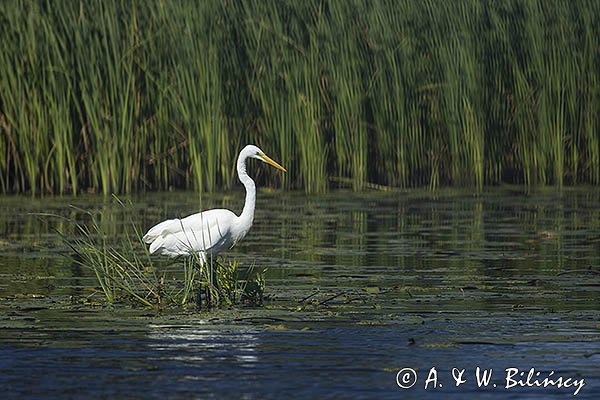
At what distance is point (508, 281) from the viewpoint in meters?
9.52

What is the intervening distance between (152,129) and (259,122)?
133cm

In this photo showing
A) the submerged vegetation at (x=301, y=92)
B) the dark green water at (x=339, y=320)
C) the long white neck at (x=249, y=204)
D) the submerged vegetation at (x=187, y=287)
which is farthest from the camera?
the submerged vegetation at (x=301, y=92)

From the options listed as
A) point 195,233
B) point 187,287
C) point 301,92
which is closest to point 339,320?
point 187,287

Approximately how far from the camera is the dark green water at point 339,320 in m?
6.11

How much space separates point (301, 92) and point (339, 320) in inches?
333

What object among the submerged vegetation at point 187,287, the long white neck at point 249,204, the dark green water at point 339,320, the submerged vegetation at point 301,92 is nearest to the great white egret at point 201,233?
the long white neck at point 249,204

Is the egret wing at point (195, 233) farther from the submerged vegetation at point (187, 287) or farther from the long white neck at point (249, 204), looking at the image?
the submerged vegetation at point (187, 287)

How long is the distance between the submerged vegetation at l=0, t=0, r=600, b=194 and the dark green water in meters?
2.19

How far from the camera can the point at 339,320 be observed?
7.75 meters

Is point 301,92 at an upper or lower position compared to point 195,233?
upper

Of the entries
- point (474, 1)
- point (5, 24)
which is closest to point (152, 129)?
point (5, 24)

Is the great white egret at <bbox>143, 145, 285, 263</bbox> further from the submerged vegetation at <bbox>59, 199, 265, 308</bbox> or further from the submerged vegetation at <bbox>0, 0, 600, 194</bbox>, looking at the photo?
the submerged vegetation at <bbox>0, 0, 600, 194</bbox>

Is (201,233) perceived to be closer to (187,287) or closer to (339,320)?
(187,287)

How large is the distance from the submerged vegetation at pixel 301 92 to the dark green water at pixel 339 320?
2.19 meters
